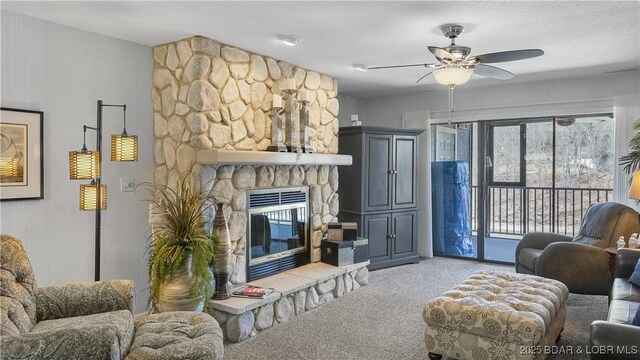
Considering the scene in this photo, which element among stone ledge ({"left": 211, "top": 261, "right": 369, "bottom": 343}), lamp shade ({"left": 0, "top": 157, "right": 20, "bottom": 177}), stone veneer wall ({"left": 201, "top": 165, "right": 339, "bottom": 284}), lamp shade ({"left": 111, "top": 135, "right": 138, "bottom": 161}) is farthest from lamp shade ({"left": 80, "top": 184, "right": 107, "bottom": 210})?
stone ledge ({"left": 211, "top": 261, "right": 369, "bottom": 343})

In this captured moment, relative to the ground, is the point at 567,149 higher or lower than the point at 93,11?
lower

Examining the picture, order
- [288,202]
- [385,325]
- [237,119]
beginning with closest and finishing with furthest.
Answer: [385,325]
[237,119]
[288,202]

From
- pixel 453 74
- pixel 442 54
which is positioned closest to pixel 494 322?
pixel 453 74

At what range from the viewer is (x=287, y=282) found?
394cm

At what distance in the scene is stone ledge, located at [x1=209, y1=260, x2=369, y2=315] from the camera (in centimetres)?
331

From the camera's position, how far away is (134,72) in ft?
12.3

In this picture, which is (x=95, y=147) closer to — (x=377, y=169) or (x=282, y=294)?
(x=282, y=294)

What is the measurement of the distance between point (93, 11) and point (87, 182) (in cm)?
133

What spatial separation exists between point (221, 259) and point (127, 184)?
1.08 m

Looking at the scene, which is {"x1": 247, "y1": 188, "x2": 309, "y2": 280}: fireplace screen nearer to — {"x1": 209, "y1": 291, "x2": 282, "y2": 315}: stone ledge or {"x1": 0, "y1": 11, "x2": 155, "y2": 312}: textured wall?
{"x1": 209, "y1": 291, "x2": 282, "y2": 315}: stone ledge

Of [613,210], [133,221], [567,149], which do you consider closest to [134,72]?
[133,221]

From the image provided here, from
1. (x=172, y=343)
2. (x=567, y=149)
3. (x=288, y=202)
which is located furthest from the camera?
(x=567, y=149)

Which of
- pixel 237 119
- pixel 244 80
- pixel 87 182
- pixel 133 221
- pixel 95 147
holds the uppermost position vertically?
pixel 244 80

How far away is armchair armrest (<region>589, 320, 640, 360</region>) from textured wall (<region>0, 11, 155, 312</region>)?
339 cm
